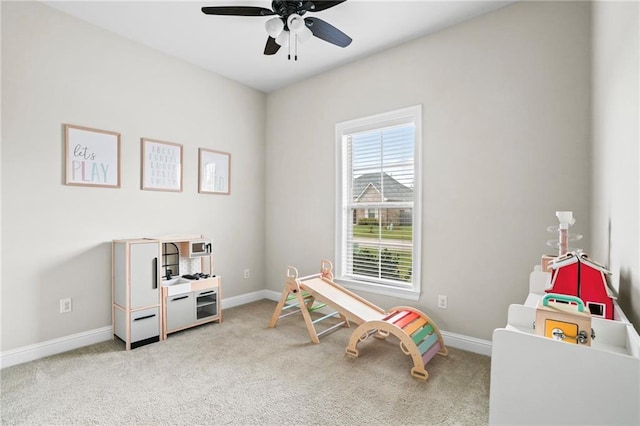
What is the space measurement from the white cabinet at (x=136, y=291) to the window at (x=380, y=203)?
190 cm

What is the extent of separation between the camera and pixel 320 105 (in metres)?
3.82

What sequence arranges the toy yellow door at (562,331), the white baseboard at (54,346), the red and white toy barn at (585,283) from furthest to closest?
1. the white baseboard at (54,346)
2. the red and white toy barn at (585,283)
3. the toy yellow door at (562,331)

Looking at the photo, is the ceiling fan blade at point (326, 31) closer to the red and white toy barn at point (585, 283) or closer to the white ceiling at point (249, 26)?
the white ceiling at point (249, 26)

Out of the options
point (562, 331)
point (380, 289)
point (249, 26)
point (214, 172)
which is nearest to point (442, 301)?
point (380, 289)

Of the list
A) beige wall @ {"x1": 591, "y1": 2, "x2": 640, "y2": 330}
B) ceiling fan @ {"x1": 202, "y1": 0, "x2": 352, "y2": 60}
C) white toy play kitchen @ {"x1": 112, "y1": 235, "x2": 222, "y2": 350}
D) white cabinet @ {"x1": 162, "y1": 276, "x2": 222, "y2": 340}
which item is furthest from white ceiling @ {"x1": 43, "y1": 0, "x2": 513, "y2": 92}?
white cabinet @ {"x1": 162, "y1": 276, "x2": 222, "y2": 340}

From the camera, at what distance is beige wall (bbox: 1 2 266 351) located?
247 cm

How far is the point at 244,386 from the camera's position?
2162 mm

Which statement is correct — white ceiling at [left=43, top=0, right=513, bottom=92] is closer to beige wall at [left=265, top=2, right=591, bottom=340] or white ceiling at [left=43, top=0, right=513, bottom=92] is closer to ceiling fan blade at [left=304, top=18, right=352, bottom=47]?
beige wall at [left=265, top=2, right=591, bottom=340]

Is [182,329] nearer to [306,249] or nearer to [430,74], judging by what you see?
[306,249]

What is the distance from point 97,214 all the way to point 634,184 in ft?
12.1

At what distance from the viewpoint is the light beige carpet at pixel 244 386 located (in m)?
1.85

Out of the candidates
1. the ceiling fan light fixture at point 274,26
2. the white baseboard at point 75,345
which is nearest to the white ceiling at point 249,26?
the ceiling fan light fixture at point 274,26

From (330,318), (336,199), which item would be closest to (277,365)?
(330,318)

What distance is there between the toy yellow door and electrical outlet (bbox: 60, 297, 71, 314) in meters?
3.45
